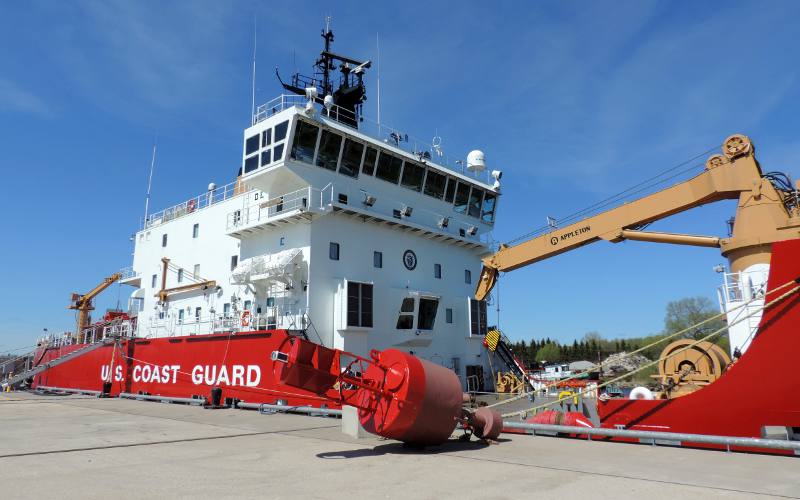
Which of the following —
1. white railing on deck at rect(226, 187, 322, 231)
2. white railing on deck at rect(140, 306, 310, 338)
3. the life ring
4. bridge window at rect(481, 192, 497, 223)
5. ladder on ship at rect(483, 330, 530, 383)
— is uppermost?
bridge window at rect(481, 192, 497, 223)

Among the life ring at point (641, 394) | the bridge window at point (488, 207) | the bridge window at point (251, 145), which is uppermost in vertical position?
the bridge window at point (251, 145)

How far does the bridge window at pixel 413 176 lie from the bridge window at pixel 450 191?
1593 millimetres

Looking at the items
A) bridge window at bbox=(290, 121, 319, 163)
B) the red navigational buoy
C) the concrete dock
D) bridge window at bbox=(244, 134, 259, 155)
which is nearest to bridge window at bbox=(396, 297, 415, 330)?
bridge window at bbox=(290, 121, 319, 163)

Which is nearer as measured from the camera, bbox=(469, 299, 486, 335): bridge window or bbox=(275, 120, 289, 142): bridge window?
bbox=(275, 120, 289, 142): bridge window

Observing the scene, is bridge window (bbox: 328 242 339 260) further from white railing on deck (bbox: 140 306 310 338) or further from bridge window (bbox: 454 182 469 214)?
bridge window (bbox: 454 182 469 214)

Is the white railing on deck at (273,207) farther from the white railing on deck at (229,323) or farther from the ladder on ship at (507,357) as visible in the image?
the ladder on ship at (507,357)

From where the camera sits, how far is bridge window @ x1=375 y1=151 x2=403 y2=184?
70.1ft

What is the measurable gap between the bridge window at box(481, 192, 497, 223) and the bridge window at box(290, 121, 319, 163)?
9.56 meters

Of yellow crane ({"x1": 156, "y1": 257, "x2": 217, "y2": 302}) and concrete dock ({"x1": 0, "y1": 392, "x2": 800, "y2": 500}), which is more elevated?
yellow crane ({"x1": 156, "y1": 257, "x2": 217, "y2": 302})

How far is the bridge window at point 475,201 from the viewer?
81.9 ft

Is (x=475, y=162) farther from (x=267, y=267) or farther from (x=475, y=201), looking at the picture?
(x=267, y=267)

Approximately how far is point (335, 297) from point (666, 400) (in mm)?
11886

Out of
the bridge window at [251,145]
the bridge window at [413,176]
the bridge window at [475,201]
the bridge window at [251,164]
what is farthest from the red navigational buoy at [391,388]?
the bridge window at [475,201]

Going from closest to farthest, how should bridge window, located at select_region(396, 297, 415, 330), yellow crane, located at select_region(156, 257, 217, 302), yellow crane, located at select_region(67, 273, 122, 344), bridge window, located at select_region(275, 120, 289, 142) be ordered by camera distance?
bridge window, located at select_region(275, 120, 289, 142), bridge window, located at select_region(396, 297, 415, 330), yellow crane, located at select_region(156, 257, 217, 302), yellow crane, located at select_region(67, 273, 122, 344)
